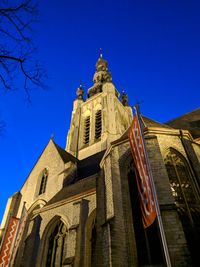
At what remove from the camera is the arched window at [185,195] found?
6.11 meters

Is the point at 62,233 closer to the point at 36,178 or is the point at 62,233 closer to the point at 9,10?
the point at 36,178

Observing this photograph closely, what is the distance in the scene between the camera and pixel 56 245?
33.4ft

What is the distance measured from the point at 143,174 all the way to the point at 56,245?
296 inches

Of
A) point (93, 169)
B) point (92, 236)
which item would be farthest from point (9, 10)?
point (93, 169)

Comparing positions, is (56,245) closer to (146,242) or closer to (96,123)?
(146,242)

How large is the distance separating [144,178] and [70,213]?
6636mm

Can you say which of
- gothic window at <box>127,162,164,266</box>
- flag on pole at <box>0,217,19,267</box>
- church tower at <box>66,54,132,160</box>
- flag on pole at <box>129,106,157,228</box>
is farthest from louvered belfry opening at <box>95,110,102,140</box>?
flag on pole at <box>129,106,157,228</box>

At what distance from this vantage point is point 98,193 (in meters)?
9.19

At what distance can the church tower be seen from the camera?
2155 centimetres

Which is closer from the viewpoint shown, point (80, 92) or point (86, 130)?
point (86, 130)

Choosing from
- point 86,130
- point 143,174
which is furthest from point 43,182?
point 143,174

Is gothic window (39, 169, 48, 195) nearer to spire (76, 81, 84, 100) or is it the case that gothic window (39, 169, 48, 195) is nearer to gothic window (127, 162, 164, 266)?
gothic window (127, 162, 164, 266)

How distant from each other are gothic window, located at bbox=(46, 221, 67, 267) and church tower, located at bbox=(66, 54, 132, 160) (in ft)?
34.5

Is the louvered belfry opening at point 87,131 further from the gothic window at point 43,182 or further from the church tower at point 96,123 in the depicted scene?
the gothic window at point 43,182
